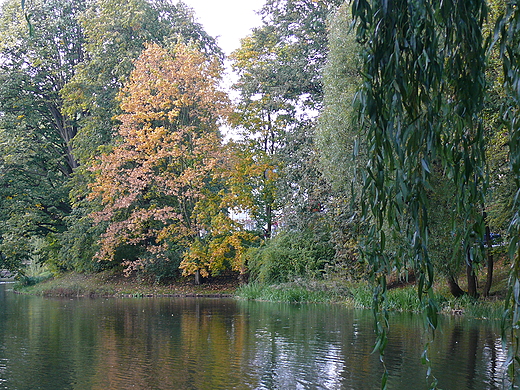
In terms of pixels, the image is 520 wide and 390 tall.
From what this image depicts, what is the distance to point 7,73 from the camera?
31.1 meters

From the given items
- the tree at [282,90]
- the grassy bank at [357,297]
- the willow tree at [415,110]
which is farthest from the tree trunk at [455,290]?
the willow tree at [415,110]

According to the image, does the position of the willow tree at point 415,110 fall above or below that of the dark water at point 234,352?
above

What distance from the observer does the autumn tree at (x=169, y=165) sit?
90.1 ft

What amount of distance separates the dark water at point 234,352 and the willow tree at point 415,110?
4336mm

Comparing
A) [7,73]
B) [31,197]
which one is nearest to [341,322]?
[31,197]

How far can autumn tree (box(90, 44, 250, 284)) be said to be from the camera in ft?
90.1

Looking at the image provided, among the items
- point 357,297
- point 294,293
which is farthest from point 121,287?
point 357,297

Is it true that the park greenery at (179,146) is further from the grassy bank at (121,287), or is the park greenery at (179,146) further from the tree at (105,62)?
the grassy bank at (121,287)

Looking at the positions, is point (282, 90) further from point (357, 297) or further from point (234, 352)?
point (234, 352)

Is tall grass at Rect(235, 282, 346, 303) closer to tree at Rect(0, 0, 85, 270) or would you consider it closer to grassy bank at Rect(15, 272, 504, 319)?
grassy bank at Rect(15, 272, 504, 319)

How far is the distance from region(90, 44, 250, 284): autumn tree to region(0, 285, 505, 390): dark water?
31.8 ft

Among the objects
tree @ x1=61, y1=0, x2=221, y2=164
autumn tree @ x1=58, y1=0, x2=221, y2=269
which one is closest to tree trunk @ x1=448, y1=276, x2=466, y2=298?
autumn tree @ x1=58, y1=0, x2=221, y2=269

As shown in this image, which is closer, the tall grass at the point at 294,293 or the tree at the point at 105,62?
the tall grass at the point at 294,293

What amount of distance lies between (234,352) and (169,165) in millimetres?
18267
